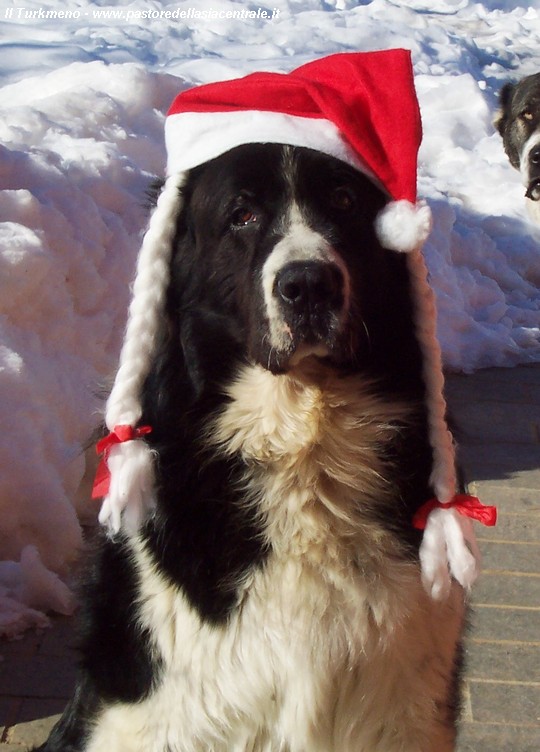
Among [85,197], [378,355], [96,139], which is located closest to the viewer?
[378,355]

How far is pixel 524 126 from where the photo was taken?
24.0 feet

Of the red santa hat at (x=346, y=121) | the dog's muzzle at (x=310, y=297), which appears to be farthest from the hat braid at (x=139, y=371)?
the dog's muzzle at (x=310, y=297)

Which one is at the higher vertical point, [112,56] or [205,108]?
[205,108]

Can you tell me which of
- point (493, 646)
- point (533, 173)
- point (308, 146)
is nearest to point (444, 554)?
point (308, 146)

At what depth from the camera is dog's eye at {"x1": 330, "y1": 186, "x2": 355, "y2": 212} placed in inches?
80.9

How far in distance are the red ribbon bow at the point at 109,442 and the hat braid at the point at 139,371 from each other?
12 millimetres

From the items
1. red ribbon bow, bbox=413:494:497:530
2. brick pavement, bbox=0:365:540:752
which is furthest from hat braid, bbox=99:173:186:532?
brick pavement, bbox=0:365:540:752

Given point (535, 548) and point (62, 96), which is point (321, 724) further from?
point (62, 96)

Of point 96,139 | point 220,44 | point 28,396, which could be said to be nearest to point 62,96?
point 96,139

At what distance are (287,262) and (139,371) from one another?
15.8 inches

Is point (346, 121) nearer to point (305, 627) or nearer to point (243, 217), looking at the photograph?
point (243, 217)

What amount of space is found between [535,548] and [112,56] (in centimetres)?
442

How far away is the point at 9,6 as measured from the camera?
560 centimetres

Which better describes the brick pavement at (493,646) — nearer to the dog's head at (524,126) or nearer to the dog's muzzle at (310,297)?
the dog's muzzle at (310,297)
